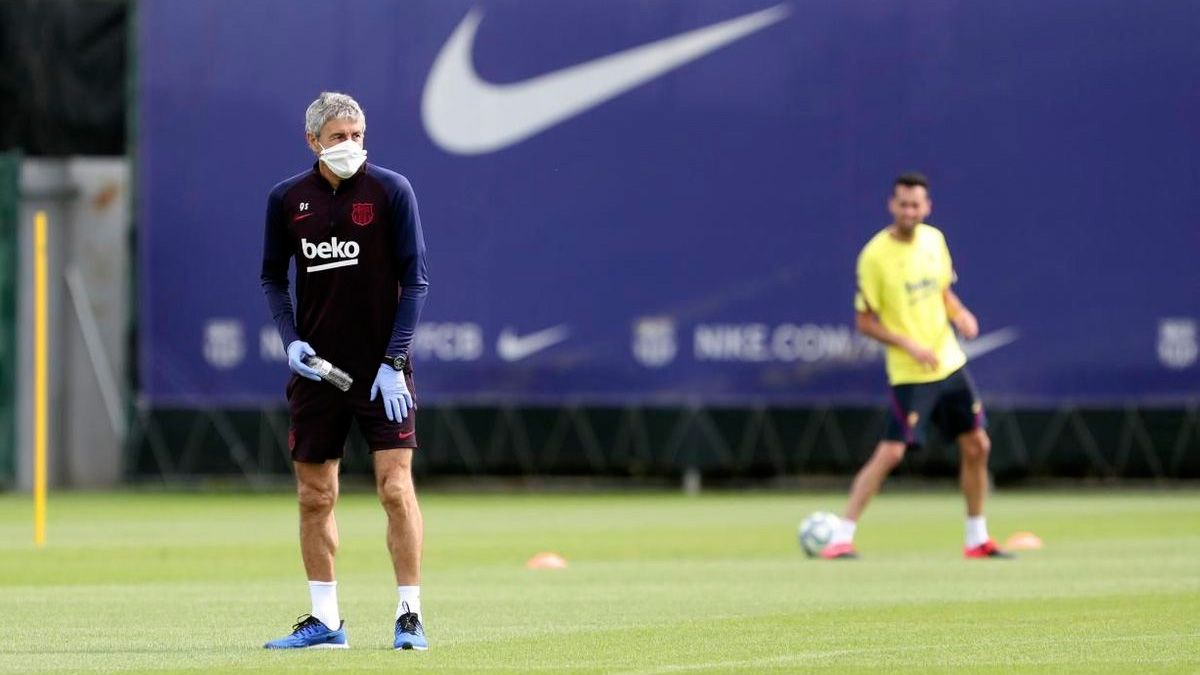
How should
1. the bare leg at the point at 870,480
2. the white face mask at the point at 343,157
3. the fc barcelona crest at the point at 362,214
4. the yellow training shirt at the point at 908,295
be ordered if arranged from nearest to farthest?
the white face mask at the point at 343,157
the fc barcelona crest at the point at 362,214
the bare leg at the point at 870,480
the yellow training shirt at the point at 908,295

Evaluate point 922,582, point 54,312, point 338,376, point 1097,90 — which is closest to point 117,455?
point 54,312

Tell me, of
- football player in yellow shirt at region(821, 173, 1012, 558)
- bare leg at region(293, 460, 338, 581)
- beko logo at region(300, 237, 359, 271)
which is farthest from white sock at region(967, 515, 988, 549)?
beko logo at region(300, 237, 359, 271)

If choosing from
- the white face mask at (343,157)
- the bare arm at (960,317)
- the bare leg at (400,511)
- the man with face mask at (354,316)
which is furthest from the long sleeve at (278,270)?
the bare arm at (960,317)

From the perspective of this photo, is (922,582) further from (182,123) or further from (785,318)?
(182,123)

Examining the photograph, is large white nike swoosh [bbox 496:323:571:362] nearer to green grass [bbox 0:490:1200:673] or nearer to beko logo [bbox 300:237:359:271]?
green grass [bbox 0:490:1200:673]

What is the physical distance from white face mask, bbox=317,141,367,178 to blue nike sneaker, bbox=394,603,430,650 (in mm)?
1592

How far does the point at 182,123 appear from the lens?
24.6 meters

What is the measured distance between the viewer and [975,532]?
1459 cm

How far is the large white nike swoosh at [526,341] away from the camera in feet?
79.6

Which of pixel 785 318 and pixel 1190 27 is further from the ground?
pixel 1190 27

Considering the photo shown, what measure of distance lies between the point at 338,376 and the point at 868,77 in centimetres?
1587

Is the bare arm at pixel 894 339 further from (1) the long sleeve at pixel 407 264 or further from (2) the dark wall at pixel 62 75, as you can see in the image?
(2) the dark wall at pixel 62 75

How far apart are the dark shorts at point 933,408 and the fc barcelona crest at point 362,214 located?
21.8ft

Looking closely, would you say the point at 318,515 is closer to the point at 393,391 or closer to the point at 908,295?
the point at 393,391
